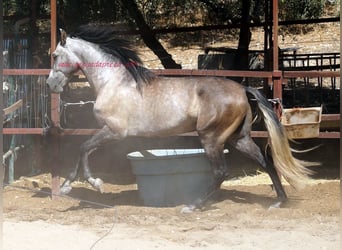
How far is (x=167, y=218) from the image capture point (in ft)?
19.5

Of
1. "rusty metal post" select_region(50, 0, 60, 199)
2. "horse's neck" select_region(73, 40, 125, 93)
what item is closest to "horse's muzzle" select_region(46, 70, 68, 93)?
"horse's neck" select_region(73, 40, 125, 93)

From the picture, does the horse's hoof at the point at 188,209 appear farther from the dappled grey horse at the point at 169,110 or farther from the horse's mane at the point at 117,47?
the horse's mane at the point at 117,47

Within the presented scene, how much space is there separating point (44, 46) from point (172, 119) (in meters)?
4.88

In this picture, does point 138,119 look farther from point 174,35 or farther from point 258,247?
point 174,35

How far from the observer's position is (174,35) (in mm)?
19531

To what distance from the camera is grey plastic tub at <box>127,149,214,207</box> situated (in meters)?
6.53

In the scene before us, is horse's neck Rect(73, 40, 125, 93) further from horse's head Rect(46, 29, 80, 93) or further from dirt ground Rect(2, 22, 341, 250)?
dirt ground Rect(2, 22, 341, 250)

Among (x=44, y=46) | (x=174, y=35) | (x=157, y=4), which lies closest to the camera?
(x=44, y=46)

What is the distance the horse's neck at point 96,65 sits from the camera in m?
6.57

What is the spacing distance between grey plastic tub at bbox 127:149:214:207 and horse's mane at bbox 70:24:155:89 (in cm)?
90

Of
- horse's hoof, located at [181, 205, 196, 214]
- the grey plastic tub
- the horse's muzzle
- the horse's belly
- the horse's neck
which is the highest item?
the horse's neck

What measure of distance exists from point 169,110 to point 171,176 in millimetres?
764

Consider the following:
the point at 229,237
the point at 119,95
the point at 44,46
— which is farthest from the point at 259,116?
the point at 44,46

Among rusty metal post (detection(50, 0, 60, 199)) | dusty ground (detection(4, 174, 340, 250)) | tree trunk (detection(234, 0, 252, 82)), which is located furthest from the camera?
tree trunk (detection(234, 0, 252, 82))
